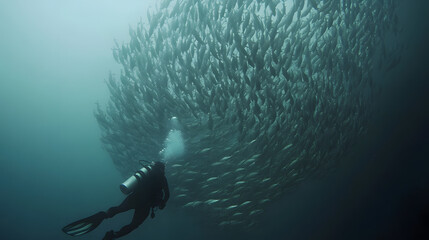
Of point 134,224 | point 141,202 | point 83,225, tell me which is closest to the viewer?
point 83,225

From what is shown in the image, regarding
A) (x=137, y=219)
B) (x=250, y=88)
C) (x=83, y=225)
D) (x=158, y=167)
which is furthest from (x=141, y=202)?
(x=250, y=88)

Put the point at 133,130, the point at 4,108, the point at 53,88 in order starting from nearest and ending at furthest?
the point at 133,130, the point at 53,88, the point at 4,108

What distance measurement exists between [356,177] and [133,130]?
71.5 feet

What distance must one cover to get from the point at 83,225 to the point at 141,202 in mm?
736

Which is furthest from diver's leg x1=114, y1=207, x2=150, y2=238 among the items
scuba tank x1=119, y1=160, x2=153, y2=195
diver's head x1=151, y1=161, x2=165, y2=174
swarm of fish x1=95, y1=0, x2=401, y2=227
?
swarm of fish x1=95, y1=0, x2=401, y2=227

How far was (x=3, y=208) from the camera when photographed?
30078 millimetres

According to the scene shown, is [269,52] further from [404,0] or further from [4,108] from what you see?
[4,108]

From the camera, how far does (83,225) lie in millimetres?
3393

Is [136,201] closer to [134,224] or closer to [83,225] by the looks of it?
[134,224]

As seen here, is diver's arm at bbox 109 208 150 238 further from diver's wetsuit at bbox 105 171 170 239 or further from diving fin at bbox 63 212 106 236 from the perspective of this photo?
diving fin at bbox 63 212 106 236

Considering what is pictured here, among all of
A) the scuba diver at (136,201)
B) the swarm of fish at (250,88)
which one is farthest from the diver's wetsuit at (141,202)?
the swarm of fish at (250,88)

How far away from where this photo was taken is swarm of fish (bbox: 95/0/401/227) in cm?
755

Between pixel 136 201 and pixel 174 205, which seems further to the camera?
pixel 174 205

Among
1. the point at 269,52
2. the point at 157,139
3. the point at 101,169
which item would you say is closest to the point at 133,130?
the point at 157,139
